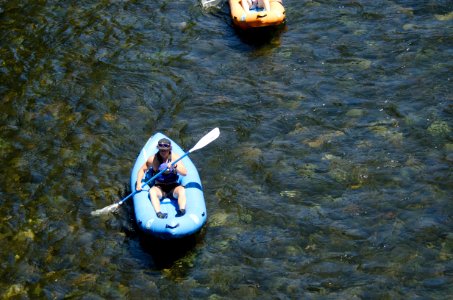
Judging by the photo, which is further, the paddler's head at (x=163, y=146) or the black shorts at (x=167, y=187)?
the black shorts at (x=167, y=187)

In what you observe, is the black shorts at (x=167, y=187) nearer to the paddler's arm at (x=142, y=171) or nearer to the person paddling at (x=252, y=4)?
the paddler's arm at (x=142, y=171)

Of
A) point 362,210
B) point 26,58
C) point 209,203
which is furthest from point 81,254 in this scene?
point 26,58

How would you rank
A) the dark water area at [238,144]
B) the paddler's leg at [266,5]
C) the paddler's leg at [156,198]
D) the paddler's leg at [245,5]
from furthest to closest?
the paddler's leg at [245,5] → the paddler's leg at [266,5] → the paddler's leg at [156,198] → the dark water area at [238,144]

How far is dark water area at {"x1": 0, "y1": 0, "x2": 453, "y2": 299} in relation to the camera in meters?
9.59

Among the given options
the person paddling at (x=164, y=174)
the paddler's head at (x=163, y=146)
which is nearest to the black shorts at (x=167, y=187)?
the person paddling at (x=164, y=174)

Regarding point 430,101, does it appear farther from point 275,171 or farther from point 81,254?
point 81,254

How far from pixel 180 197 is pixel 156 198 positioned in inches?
13.3

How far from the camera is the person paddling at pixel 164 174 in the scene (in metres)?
10.2

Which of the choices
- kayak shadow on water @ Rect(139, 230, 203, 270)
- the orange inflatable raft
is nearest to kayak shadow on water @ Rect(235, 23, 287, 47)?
the orange inflatable raft

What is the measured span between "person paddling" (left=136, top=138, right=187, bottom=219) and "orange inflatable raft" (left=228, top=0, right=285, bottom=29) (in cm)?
436

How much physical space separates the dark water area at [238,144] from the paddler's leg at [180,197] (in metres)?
0.45

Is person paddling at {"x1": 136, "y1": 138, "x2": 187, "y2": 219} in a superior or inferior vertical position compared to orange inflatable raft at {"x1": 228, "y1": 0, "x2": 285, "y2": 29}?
superior

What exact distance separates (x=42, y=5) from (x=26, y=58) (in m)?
2.30

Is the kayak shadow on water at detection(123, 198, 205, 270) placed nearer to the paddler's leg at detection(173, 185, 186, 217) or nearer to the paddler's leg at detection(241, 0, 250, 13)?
the paddler's leg at detection(173, 185, 186, 217)
